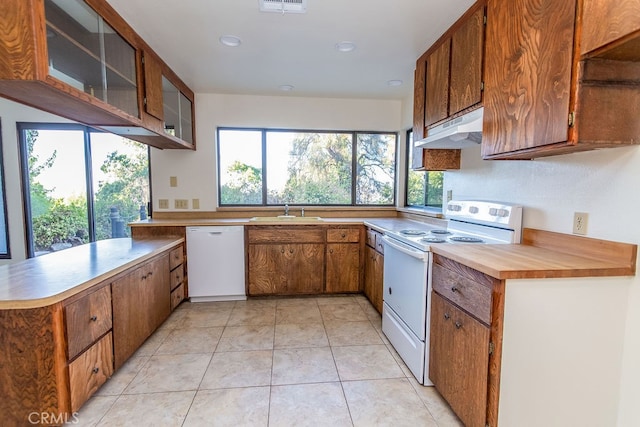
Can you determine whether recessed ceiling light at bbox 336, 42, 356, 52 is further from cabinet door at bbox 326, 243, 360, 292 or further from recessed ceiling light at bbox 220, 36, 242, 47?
cabinet door at bbox 326, 243, 360, 292

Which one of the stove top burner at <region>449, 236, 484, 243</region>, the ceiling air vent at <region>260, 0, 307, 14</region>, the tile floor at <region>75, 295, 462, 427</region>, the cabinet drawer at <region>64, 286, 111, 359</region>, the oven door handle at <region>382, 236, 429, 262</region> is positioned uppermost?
the ceiling air vent at <region>260, 0, 307, 14</region>

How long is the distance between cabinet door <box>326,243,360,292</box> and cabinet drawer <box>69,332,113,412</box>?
212 centimetres

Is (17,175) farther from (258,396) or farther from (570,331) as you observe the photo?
(570,331)

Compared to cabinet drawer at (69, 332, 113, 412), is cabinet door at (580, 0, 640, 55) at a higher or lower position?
higher

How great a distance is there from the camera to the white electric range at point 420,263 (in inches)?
73.5

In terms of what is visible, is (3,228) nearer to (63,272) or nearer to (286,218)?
(63,272)

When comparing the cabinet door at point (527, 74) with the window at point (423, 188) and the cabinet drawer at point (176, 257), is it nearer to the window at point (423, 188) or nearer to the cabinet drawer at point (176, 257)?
the window at point (423, 188)

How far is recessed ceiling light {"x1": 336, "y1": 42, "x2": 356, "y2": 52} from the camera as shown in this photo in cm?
230

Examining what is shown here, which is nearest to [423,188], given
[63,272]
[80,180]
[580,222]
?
[580,222]

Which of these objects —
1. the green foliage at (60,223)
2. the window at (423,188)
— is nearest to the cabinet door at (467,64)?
the window at (423,188)

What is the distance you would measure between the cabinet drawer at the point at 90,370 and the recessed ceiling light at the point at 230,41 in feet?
7.10

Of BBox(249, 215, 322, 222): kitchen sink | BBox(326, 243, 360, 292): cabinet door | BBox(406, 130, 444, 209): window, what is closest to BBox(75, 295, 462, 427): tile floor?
BBox(326, 243, 360, 292): cabinet door

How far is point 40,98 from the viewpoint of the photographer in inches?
61.2

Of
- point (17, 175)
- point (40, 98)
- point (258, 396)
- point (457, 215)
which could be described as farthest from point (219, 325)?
point (17, 175)
